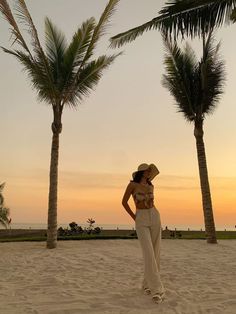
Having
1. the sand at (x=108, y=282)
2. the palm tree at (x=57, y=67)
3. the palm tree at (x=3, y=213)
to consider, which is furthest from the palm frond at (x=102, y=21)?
the palm tree at (x=3, y=213)

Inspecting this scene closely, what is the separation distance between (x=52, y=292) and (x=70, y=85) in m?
9.47

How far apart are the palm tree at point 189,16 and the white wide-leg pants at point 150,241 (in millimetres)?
6800

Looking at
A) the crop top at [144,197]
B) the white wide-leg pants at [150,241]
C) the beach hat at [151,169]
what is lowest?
the white wide-leg pants at [150,241]

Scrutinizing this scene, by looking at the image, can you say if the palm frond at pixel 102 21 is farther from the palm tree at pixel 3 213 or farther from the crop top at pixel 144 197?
the palm tree at pixel 3 213

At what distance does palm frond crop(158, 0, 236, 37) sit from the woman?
6297mm

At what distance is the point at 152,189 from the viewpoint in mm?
6574

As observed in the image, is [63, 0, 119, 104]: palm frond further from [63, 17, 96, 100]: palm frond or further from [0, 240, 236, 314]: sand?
[0, 240, 236, 314]: sand

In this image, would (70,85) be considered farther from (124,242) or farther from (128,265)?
(128,265)

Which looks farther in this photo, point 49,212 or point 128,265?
point 49,212

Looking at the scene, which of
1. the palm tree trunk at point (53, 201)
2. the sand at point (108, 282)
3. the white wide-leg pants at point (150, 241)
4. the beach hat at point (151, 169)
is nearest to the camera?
the sand at point (108, 282)

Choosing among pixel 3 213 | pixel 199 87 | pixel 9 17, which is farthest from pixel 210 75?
pixel 3 213

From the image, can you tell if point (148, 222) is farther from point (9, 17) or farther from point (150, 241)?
point (9, 17)

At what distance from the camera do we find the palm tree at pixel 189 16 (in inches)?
441

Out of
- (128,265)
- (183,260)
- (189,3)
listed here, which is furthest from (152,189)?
(189,3)
